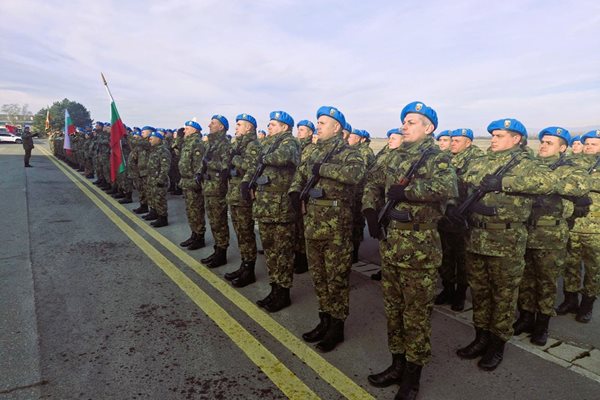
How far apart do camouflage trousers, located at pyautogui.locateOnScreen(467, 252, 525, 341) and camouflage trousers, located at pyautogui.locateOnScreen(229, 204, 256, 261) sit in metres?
2.60

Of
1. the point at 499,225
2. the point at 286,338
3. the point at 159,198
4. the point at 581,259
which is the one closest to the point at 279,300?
the point at 286,338

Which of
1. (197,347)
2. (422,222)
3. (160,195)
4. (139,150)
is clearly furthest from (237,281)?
(139,150)

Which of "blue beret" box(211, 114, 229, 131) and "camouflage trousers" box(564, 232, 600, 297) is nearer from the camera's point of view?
"camouflage trousers" box(564, 232, 600, 297)

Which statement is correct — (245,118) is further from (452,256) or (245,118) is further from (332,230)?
(452,256)

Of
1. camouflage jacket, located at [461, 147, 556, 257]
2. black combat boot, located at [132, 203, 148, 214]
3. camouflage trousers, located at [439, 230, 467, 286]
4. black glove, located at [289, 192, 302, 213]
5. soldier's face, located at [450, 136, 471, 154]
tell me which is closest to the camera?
camouflage jacket, located at [461, 147, 556, 257]

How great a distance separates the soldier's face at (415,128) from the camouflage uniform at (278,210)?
1491 millimetres

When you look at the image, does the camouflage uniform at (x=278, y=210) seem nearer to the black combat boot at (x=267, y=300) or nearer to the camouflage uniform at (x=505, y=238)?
the black combat boot at (x=267, y=300)

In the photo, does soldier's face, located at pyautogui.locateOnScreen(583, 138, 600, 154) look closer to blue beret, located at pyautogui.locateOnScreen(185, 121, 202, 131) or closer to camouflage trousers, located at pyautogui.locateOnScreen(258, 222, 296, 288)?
camouflage trousers, located at pyautogui.locateOnScreen(258, 222, 296, 288)

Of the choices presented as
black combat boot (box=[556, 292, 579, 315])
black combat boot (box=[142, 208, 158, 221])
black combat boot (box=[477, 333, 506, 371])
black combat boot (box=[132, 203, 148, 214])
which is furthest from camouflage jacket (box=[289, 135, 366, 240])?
black combat boot (box=[132, 203, 148, 214])

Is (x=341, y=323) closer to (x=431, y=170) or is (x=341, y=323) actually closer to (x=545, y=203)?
(x=431, y=170)

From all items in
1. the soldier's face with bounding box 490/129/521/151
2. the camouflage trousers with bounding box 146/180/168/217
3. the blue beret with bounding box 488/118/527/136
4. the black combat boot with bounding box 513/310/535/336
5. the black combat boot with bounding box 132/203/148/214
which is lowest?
the black combat boot with bounding box 132/203/148/214

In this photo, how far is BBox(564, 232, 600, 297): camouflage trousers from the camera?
4051 millimetres

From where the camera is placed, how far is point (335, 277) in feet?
10.9

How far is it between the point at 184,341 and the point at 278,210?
5.22 feet
